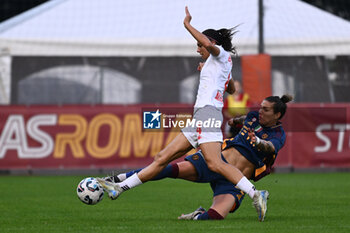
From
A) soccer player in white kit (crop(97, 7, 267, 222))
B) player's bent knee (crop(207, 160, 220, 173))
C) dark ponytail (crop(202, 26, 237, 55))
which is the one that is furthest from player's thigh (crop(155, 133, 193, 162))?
dark ponytail (crop(202, 26, 237, 55))

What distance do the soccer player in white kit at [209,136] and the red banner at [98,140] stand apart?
8.59 meters

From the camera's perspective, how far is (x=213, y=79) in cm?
725

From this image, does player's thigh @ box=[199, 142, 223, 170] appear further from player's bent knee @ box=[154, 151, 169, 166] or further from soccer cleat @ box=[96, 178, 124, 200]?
soccer cleat @ box=[96, 178, 124, 200]

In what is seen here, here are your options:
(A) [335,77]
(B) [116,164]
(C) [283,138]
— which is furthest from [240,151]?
(A) [335,77]

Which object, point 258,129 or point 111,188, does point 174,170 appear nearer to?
point 111,188

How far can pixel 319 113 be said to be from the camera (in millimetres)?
16547

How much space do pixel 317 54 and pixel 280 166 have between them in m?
3.31

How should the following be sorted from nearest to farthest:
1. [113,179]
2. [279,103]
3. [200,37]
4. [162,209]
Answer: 1. [200,37]
2. [113,179]
3. [279,103]
4. [162,209]

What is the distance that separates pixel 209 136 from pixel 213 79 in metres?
0.57

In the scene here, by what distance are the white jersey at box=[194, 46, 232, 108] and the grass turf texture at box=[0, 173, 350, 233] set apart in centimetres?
117

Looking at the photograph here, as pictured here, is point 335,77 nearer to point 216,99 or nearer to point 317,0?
point 317,0

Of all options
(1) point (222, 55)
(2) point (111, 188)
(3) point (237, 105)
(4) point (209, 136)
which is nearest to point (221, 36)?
(1) point (222, 55)

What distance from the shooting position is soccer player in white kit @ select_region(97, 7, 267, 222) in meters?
7.09

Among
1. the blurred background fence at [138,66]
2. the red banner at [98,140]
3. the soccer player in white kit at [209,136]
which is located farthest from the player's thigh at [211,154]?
the red banner at [98,140]
